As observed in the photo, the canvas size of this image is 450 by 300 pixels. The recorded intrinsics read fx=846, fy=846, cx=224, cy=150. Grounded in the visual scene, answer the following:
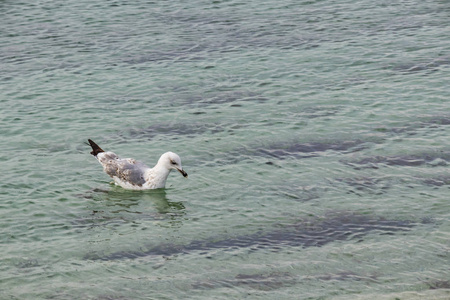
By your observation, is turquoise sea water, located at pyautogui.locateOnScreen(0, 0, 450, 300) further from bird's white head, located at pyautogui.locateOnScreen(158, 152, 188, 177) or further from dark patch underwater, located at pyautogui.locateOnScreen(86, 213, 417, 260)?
bird's white head, located at pyautogui.locateOnScreen(158, 152, 188, 177)

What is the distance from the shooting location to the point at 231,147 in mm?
18531

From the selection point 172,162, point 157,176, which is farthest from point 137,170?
point 172,162

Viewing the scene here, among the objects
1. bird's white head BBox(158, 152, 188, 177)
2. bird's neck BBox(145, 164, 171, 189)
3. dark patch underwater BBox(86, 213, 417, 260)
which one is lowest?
dark patch underwater BBox(86, 213, 417, 260)

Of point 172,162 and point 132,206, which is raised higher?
point 172,162

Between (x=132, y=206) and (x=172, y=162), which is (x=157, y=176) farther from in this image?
(x=132, y=206)

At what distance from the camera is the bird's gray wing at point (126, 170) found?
16625mm

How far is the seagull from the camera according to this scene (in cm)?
1631

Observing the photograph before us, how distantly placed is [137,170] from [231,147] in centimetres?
266

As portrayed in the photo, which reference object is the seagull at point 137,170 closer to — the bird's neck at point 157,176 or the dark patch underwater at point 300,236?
the bird's neck at point 157,176

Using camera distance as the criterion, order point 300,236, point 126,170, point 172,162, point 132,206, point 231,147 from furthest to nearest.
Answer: point 231,147 → point 126,170 → point 172,162 → point 132,206 → point 300,236

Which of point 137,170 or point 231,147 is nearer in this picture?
point 137,170

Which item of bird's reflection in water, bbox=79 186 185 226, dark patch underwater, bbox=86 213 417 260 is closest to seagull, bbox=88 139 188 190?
bird's reflection in water, bbox=79 186 185 226


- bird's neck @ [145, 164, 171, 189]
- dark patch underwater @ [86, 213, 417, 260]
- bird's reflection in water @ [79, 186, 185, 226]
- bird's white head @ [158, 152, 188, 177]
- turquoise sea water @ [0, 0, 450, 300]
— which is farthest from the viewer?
bird's neck @ [145, 164, 171, 189]

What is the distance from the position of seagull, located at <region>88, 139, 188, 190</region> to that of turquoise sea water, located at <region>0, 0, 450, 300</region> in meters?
0.24
